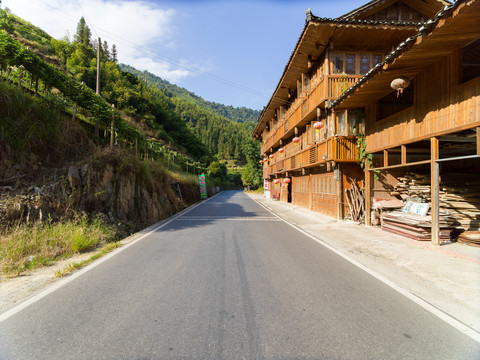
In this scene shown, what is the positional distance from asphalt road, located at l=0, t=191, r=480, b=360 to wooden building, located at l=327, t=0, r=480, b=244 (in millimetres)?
4677

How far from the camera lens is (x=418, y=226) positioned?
7230 mm

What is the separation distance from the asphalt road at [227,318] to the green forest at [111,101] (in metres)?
8.46

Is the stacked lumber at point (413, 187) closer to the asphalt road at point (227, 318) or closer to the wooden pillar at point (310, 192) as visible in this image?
the asphalt road at point (227, 318)

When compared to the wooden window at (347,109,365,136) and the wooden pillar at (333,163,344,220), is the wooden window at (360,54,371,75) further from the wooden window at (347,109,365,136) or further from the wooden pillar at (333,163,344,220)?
the wooden pillar at (333,163,344,220)

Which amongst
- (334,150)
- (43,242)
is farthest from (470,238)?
(43,242)

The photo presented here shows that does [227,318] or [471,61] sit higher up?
[471,61]

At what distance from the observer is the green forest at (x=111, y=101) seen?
9.11 meters

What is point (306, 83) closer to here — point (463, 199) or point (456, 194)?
point (456, 194)

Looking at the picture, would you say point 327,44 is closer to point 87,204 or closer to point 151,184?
point 151,184

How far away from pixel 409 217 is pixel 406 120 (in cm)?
320

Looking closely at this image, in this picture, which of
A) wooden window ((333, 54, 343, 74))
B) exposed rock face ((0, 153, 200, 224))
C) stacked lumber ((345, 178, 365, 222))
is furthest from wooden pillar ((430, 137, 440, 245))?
exposed rock face ((0, 153, 200, 224))

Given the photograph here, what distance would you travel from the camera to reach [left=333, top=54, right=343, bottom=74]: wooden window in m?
13.1

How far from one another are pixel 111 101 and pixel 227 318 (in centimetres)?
4991

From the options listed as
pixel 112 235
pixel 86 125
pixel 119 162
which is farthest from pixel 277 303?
pixel 86 125
